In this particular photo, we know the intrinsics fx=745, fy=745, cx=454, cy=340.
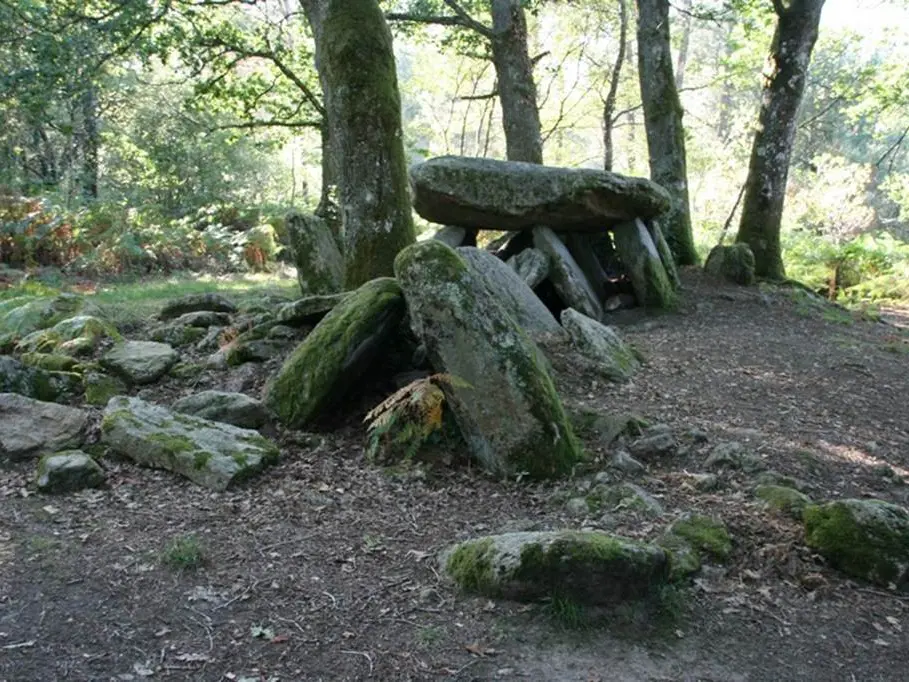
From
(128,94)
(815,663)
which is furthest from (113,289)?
(815,663)

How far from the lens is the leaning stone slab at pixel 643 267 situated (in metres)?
9.34

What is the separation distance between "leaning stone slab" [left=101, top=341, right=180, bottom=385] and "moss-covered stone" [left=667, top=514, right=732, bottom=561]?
4.53 meters

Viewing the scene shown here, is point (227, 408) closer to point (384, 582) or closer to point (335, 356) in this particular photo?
point (335, 356)

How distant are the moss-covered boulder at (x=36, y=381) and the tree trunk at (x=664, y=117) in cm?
874

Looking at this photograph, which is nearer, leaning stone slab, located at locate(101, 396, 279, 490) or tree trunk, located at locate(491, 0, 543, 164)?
leaning stone slab, located at locate(101, 396, 279, 490)

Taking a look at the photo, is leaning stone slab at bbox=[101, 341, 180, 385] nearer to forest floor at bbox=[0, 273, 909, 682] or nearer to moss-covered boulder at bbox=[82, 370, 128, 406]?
moss-covered boulder at bbox=[82, 370, 128, 406]

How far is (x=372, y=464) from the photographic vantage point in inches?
194

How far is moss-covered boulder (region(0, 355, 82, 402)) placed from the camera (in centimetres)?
566

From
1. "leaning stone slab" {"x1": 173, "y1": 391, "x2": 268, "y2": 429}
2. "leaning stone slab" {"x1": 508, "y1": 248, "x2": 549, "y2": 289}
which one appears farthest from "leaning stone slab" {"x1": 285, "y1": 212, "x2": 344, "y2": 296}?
"leaning stone slab" {"x1": 173, "y1": 391, "x2": 268, "y2": 429}

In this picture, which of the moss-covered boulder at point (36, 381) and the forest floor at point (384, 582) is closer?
the forest floor at point (384, 582)

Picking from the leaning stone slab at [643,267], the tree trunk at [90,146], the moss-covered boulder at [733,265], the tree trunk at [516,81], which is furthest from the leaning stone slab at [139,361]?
the tree trunk at [90,146]

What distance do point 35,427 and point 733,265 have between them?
29.7 ft

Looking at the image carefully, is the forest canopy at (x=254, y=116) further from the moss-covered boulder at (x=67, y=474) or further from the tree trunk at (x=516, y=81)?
the moss-covered boulder at (x=67, y=474)

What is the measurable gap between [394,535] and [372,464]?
926 mm
